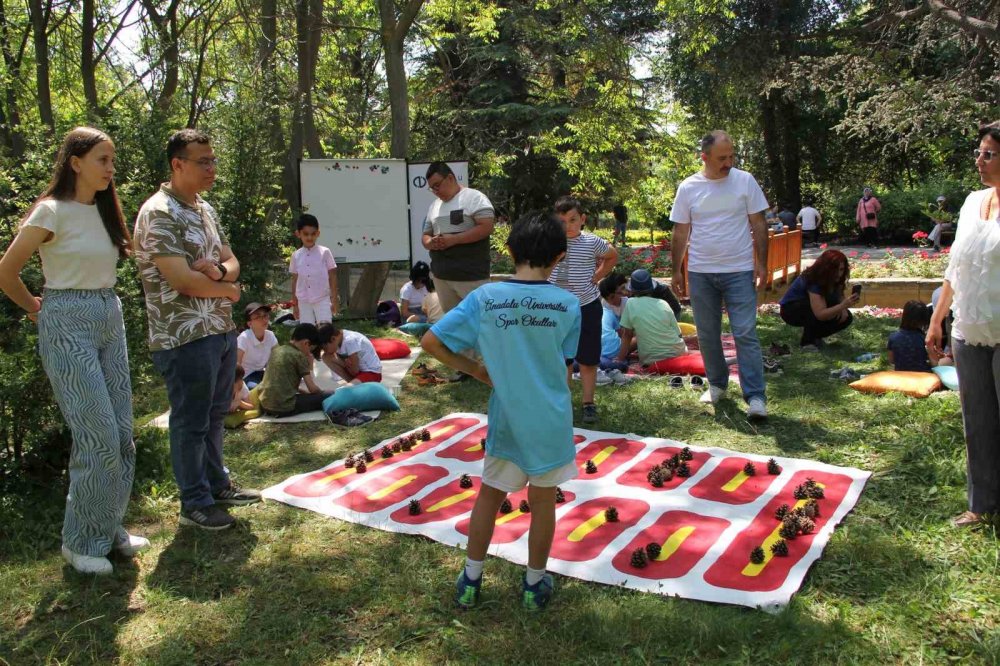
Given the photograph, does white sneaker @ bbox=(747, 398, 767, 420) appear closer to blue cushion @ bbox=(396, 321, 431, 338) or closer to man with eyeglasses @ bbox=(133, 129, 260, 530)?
man with eyeglasses @ bbox=(133, 129, 260, 530)

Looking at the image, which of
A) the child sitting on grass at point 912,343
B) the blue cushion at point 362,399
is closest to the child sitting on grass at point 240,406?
the blue cushion at point 362,399

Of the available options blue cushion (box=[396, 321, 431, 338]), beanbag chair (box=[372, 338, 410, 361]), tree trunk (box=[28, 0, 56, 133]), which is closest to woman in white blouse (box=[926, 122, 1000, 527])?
beanbag chair (box=[372, 338, 410, 361])

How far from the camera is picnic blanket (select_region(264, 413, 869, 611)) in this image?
373cm

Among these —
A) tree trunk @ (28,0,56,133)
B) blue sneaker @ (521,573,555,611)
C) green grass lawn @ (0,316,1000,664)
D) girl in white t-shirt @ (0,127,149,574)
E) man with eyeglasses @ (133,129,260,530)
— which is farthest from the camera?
tree trunk @ (28,0,56,133)

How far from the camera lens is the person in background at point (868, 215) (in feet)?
74.8

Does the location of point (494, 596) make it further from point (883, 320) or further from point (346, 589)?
point (883, 320)

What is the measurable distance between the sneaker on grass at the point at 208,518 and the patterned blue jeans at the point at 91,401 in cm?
47

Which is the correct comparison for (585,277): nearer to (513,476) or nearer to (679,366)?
(679,366)

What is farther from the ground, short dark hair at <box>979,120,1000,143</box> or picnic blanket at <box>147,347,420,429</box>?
short dark hair at <box>979,120,1000,143</box>

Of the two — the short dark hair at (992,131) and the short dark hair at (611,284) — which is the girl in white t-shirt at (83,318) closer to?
the short dark hair at (992,131)

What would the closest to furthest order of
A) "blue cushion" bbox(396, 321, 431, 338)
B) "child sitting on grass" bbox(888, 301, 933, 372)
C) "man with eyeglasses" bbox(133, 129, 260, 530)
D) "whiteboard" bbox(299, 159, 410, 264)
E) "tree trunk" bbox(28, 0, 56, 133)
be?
"man with eyeglasses" bbox(133, 129, 260, 530)
"child sitting on grass" bbox(888, 301, 933, 372)
"blue cushion" bbox(396, 321, 431, 338)
"whiteboard" bbox(299, 159, 410, 264)
"tree trunk" bbox(28, 0, 56, 133)

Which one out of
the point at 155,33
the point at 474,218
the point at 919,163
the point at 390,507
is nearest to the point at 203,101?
the point at 155,33

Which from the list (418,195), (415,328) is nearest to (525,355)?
(415,328)

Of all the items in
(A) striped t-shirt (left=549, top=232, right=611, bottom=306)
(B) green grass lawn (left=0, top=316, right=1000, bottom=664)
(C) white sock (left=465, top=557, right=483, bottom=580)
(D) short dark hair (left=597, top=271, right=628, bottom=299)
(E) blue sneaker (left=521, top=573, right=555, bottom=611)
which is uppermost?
(A) striped t-shirt (left=549, top=232, right=611, bottom=306)
